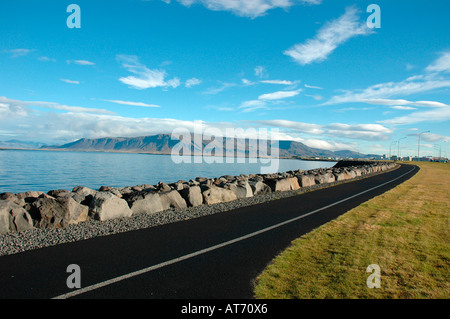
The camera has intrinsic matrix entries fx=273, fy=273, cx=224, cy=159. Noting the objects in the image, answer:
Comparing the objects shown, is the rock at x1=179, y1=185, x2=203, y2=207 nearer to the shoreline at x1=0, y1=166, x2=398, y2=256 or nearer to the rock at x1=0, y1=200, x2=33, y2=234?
the shoreline at x1=0, y1=166, x2=398, y2=256

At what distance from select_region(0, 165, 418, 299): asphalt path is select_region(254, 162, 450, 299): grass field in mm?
529

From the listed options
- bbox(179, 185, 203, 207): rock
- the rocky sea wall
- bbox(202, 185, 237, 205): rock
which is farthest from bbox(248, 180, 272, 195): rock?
bbox(179, 185, 203, 207): rock

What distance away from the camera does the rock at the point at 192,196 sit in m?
12.7

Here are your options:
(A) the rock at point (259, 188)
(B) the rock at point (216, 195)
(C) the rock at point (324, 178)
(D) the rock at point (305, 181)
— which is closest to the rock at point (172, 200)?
(B) the rock at point (216, 195)

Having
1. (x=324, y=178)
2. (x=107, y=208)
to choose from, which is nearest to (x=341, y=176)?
(x=324, y=178)

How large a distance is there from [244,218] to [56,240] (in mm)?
6076

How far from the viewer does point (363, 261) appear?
239 inches

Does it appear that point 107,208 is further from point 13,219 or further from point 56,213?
point 13,219

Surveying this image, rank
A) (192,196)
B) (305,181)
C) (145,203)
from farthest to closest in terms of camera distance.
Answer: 1. (305,181)
2. (192,196)
3. (145,203)

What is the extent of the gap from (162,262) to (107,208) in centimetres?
467

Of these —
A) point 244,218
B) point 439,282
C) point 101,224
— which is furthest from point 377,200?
point 101,224

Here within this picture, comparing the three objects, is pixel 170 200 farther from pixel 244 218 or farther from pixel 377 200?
pixel 377 200

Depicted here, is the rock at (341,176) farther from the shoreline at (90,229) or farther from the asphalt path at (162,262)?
the asphalt path at (162,262)

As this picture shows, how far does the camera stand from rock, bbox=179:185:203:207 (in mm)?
12742
